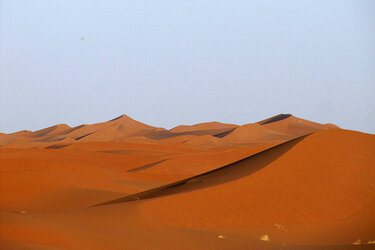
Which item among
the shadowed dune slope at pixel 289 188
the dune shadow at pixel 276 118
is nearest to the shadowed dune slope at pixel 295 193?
the shadowed dune slope at pixel 289 188

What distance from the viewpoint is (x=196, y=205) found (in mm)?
14438

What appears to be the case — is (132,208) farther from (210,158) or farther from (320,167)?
(210,158)

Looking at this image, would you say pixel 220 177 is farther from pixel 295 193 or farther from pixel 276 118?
pixel 276 118

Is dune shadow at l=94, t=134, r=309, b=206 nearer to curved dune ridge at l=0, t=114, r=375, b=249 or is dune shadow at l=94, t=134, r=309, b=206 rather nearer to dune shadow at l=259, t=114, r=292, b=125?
curved dune ridge at l=0, t=114, r=375, b=249

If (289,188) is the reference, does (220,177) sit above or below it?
above

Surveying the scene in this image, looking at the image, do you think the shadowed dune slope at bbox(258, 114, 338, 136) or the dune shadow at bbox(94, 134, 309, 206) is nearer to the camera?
the dune shadow at bbox(94, 134, 309, 206)

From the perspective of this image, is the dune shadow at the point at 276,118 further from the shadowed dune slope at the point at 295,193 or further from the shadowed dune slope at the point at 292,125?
the shadowed dune slope at the point at 295,193

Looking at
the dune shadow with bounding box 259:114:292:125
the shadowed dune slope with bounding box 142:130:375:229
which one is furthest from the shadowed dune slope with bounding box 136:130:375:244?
the dune shadow with bounding box 259:114:292:125

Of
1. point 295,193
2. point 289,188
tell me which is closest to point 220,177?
point 289,188

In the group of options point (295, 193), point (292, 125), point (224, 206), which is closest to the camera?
point (224, 206)

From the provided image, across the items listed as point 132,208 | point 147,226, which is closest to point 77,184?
point 132,208

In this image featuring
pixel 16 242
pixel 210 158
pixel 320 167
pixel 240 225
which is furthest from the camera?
pixel 210 158

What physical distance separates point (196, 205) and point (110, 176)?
39.8 ft

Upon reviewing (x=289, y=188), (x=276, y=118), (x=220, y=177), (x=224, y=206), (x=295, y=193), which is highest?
(x=276, y=118)
